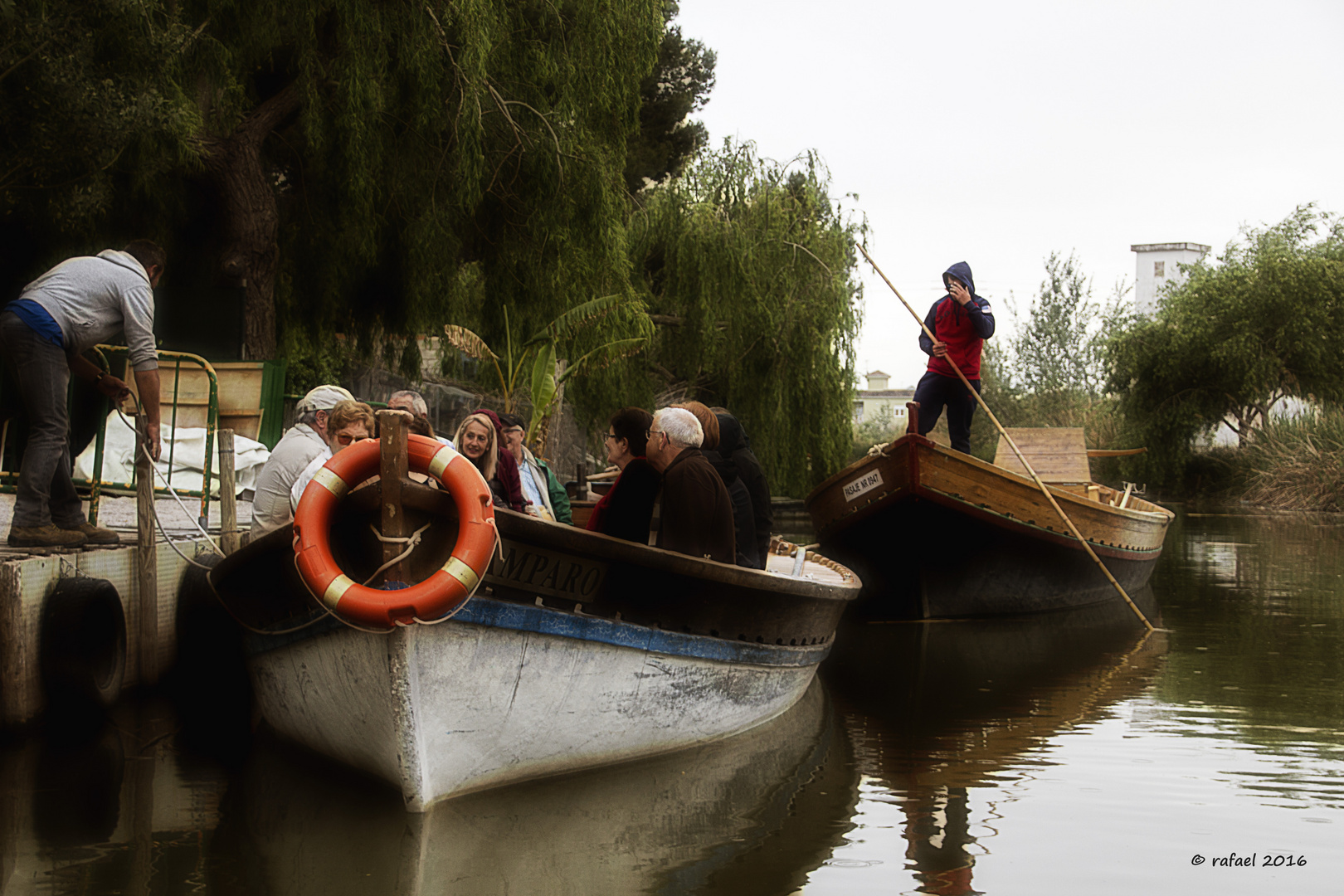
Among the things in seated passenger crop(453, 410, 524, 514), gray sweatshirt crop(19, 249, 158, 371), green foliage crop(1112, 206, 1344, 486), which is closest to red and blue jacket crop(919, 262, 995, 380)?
seated passenger crop(453, 410, 524, 514)

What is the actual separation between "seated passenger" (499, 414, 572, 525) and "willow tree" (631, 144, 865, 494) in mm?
9925

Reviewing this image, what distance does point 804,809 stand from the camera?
4.77 m

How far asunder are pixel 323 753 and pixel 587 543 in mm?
1585

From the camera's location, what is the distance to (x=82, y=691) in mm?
5719

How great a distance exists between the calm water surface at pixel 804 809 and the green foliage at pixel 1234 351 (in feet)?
76.2

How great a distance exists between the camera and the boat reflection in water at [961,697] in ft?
15.3

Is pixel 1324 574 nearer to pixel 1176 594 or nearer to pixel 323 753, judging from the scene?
pixel 1176 594

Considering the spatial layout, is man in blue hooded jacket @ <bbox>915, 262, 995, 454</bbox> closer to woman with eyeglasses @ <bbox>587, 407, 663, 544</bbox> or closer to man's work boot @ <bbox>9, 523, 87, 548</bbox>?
woman with eyeglasses @ <bbox>587, 407, 663, 544</bbox>

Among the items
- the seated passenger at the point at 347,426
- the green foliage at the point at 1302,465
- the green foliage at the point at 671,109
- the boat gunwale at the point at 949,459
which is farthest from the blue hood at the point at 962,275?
the green foliage at the point at 1302,465

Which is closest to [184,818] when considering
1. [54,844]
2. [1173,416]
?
[54,844]

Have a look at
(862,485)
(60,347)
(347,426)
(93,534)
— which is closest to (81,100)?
(60,347)

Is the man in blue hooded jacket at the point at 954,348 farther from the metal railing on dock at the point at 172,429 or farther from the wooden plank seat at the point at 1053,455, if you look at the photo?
the metal railing on dock at the point at 172,429

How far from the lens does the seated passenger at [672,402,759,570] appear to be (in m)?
5.88

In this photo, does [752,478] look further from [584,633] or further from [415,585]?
Answer: [415,585]
